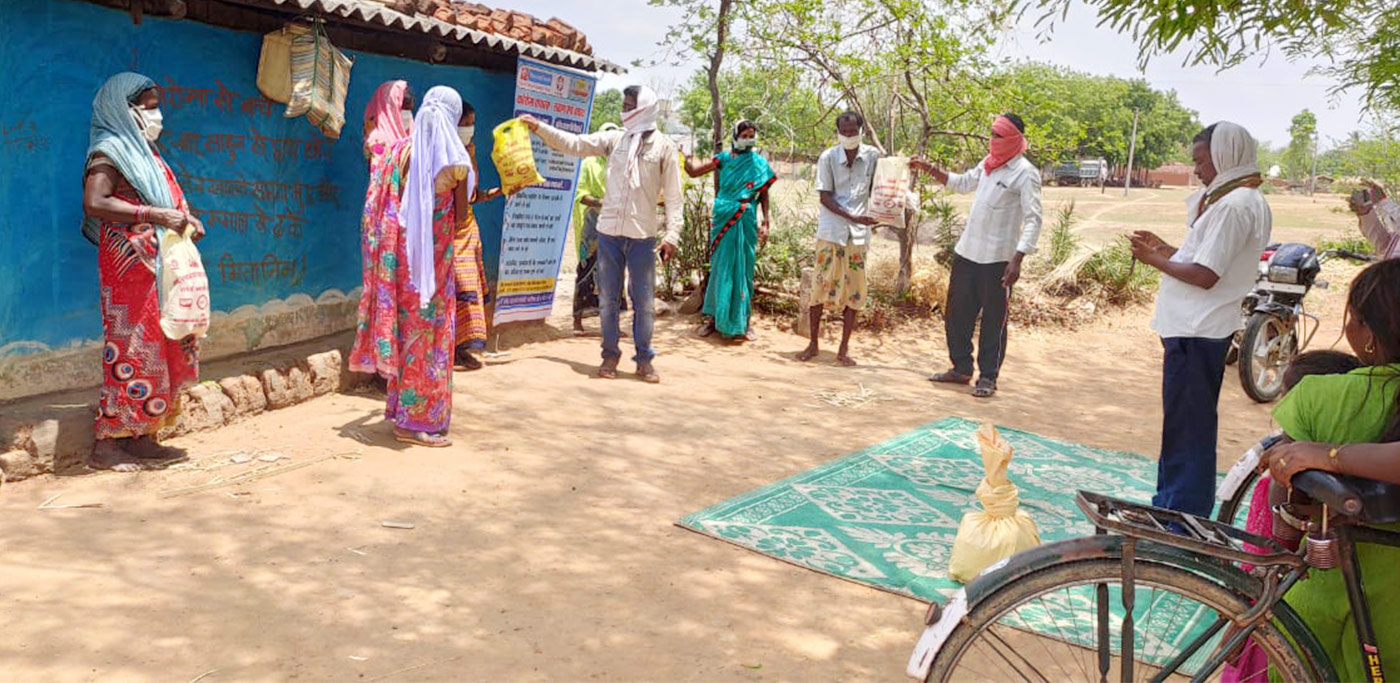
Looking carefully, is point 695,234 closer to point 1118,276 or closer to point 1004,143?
point 1004,143

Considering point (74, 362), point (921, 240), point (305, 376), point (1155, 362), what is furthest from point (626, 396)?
point (921, 240)

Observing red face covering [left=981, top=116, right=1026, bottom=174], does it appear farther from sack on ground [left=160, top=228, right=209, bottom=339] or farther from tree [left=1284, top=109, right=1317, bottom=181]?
tree [left=1284, top=109, right=1317, bottom=181]

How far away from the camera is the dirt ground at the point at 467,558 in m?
3.01

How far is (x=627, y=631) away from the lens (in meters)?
3.23

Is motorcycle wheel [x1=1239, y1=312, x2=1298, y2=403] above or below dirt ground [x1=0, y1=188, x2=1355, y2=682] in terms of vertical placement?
above

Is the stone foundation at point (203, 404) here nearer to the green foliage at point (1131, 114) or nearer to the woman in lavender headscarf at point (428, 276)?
the woman in lavender headscarf at point (428, 276)

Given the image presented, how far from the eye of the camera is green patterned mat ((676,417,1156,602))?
3910mm

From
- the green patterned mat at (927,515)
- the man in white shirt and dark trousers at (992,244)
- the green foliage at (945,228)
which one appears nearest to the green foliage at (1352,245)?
the green foliage at (945,228)

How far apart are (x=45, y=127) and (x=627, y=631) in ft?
11.1

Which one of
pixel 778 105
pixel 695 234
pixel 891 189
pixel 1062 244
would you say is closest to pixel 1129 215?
pixel 1062 244

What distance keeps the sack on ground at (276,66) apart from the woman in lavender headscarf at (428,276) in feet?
3.20

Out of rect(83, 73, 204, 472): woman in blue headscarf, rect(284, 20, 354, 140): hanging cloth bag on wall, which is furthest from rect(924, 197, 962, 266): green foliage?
rect(83, 73, 204, 472): woman in blue headscarf

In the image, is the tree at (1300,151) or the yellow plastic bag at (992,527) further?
the tree at (1300,151)

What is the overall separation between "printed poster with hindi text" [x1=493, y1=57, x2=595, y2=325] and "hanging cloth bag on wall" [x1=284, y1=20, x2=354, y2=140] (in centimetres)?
162
